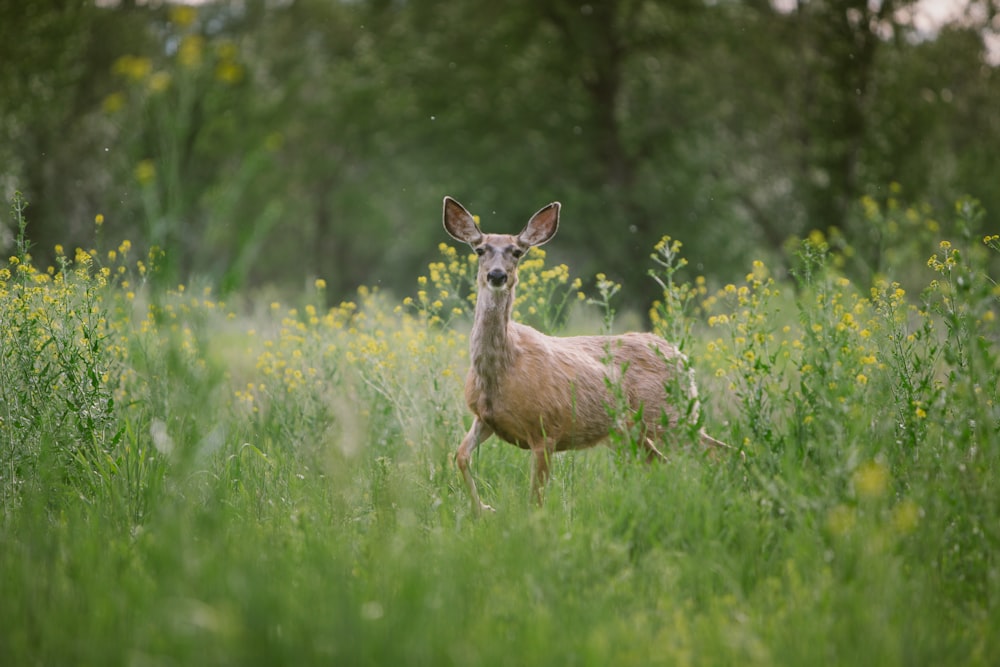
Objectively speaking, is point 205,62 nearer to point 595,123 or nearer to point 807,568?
point 807,568

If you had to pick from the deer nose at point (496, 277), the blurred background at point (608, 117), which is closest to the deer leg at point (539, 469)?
the deer nose at point (496, 277)

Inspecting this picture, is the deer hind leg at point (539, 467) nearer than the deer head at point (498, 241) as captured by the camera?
Yes

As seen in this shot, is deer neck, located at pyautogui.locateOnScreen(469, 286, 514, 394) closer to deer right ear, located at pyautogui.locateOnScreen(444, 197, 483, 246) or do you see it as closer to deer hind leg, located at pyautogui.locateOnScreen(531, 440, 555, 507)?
deer hind leg, located at pyautogui.locateOnScreen(531, 440, 555, 507)

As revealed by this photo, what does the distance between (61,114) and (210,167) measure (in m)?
3.99

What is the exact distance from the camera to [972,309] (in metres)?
A: 4.45

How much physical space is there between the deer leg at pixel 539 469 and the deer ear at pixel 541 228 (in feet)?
5.23

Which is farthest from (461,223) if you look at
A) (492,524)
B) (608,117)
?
(608,117)

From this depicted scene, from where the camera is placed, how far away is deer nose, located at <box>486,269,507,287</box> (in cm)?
629

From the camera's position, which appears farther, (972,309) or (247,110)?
(247,110)

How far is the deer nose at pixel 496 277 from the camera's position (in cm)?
629

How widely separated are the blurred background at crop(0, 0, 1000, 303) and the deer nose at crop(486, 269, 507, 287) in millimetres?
13009

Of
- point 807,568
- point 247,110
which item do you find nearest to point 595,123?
point 247,110

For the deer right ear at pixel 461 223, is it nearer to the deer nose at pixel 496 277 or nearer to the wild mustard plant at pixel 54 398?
the deer nose at pixel 496 277

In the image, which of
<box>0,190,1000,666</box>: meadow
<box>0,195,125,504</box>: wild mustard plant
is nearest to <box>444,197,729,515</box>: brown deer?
<box>0,190,1000,666</box>: meadow
